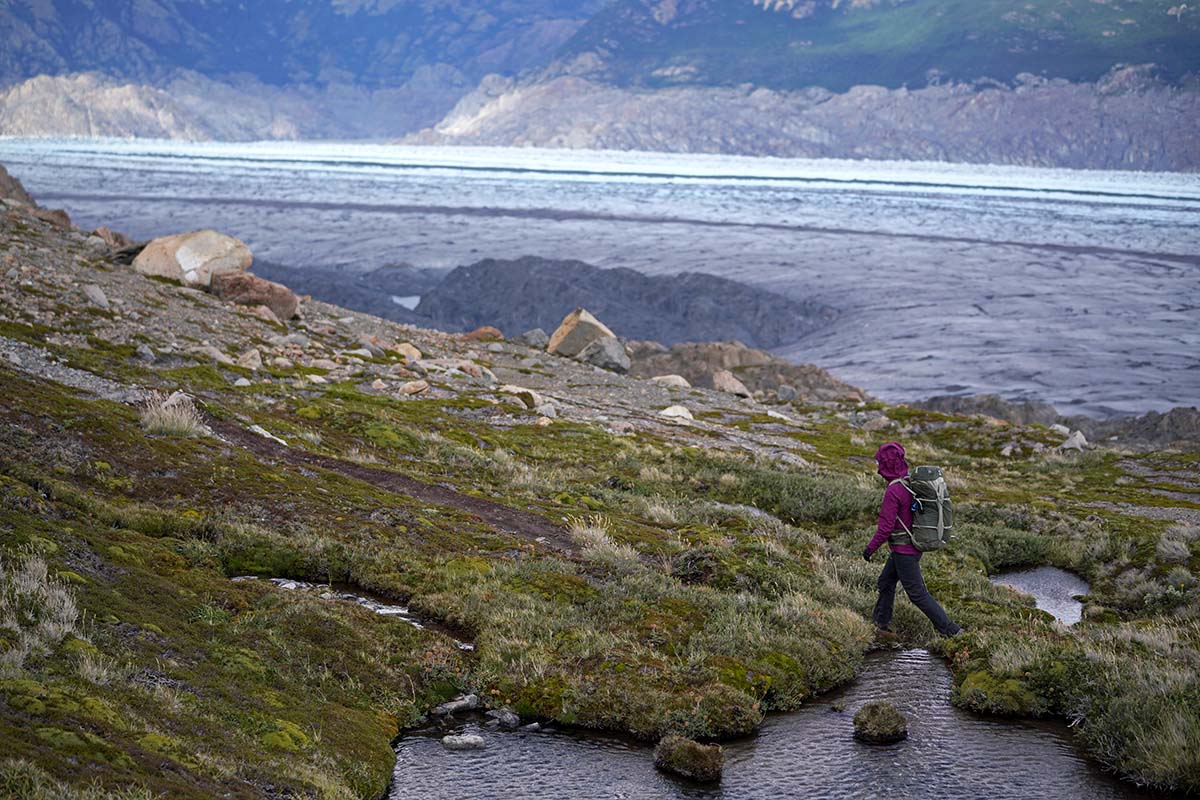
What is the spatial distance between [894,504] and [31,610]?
30.5 feet

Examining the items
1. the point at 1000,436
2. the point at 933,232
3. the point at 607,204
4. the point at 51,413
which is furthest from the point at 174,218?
the point at 51,413

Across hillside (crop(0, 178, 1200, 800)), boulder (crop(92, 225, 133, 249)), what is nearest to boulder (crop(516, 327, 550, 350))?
boulder (crop(92, 225, 133, 249))

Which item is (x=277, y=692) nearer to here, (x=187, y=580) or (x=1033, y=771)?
(x=187, y=580)

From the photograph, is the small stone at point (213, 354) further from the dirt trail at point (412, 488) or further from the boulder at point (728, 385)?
the boulder at point (728, 385)

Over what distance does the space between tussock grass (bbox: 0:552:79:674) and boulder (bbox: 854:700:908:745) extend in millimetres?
7243

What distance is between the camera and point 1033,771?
9.73 m

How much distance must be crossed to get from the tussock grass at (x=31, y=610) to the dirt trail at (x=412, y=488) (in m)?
7.18

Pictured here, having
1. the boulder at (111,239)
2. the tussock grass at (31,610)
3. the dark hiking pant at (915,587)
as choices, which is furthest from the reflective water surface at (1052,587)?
the boulder at (111,239)

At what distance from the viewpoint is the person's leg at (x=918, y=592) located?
42.1 feet

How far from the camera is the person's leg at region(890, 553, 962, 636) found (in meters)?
12.8

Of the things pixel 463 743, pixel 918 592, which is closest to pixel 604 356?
pixel 918 592

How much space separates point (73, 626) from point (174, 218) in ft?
474

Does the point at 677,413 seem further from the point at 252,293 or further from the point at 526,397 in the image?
the point at 252,293

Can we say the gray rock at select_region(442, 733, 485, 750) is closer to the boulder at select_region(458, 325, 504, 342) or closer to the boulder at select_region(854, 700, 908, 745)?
the boulder at select_region(854, 700, 908, 745)
